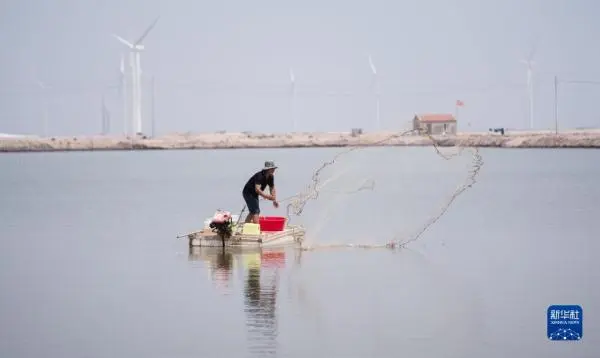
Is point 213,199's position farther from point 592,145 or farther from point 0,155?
point 0,155

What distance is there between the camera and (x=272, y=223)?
27.2 metres

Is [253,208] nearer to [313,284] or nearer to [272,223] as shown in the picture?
[272,223]

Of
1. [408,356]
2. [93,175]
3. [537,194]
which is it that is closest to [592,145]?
[93,175]

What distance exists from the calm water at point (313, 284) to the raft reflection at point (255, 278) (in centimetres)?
4

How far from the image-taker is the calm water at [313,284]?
58.1ft

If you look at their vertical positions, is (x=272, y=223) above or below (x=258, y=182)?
below

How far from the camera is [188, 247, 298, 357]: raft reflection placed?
58.7 feet

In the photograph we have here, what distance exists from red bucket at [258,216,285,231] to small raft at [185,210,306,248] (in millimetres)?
199

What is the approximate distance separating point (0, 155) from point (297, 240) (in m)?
108

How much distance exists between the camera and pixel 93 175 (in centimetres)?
7656

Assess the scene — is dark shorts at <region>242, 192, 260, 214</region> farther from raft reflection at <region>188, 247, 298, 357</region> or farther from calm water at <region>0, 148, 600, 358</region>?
calm water at <region>0, 148, 600, 358</region>

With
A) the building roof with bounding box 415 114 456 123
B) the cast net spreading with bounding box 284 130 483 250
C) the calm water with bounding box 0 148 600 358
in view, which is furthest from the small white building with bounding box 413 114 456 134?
the calm water with bounding box 0 148 600 358

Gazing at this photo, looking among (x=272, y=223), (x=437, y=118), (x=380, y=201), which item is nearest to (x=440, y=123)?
(x=437, y=118)

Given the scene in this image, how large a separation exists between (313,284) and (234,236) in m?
3.74
